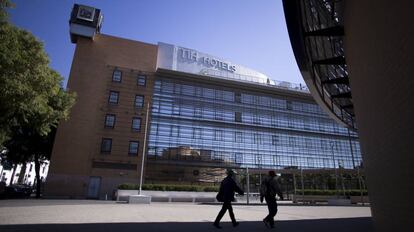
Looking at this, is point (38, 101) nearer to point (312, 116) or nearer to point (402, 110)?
point (402, 110)

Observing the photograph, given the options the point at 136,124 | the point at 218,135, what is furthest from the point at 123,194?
the point at 218,135

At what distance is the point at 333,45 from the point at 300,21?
298 cm

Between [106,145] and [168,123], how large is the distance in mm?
7880

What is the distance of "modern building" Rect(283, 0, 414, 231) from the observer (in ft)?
12.3

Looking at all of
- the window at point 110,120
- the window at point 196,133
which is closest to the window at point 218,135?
the window at point 196,133

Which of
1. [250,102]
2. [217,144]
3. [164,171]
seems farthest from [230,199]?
[250,102]

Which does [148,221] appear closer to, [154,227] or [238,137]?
[154,227]

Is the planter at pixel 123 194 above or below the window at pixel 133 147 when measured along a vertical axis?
below

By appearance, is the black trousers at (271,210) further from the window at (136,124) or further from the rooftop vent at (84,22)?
the rooftop vent at (84,22)

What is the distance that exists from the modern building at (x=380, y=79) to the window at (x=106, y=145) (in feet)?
92.7

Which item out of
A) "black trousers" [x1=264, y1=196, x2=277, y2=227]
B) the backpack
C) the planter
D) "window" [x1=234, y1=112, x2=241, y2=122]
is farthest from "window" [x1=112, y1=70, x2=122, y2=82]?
"black trousers" [x1=264, y1=196, x2=277, y2=227]

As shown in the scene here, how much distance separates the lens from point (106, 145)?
32.3 metres

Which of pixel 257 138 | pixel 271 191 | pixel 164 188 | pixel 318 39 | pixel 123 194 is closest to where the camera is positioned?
pixel 271 191

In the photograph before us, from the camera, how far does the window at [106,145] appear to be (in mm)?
32062
